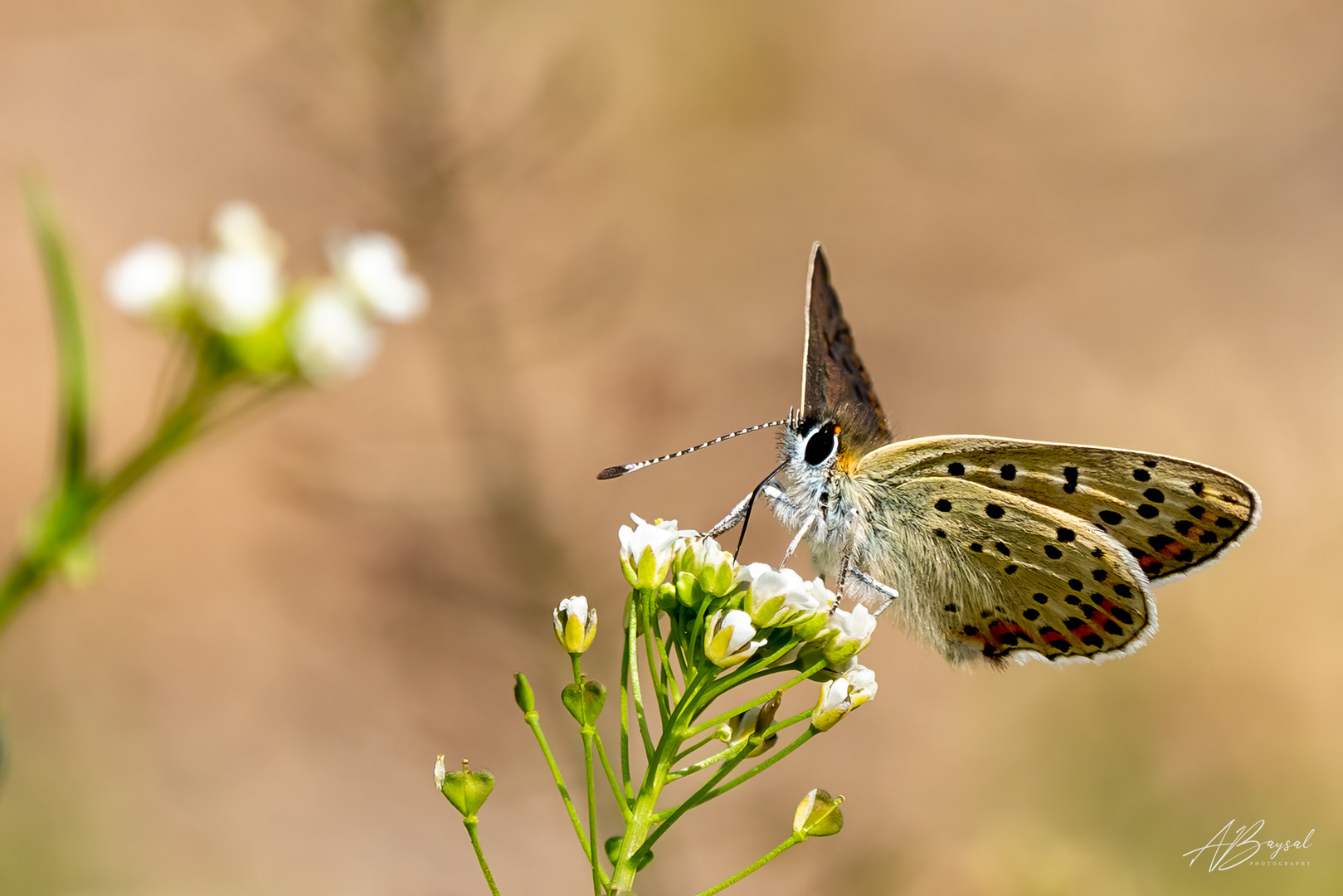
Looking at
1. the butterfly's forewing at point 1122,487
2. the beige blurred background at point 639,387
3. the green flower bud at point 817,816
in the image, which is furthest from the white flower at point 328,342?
the beige blurred background at point 639,387

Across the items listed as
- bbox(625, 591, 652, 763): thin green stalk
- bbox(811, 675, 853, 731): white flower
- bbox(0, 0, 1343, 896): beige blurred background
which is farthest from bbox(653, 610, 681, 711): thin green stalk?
bbox(0, 0, 1343, 896): beige blurred background

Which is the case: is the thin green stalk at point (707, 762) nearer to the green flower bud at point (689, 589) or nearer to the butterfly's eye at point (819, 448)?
the green flower bud at point (689, 589)

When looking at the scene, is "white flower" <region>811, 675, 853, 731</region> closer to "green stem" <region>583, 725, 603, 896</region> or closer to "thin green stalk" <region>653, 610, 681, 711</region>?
"thin green stalk" <region>653, 610, 681, 711</region>

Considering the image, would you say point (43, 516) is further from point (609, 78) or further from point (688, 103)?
point (688, 103)

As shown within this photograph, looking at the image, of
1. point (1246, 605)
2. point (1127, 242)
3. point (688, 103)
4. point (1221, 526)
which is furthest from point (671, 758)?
point (1127, 242)
